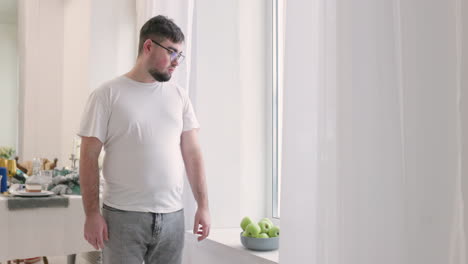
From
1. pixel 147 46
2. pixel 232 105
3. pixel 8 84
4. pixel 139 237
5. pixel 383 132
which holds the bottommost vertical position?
pixel 139 237

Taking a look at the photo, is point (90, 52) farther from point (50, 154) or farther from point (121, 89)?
point (121, 89)

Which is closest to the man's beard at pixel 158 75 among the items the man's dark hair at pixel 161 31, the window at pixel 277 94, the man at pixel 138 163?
the man at pixel 138 163

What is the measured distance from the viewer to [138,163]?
2.04 m

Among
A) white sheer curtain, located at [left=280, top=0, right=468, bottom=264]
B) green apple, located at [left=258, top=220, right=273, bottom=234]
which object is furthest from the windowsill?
white sheer curtain, located at [left=280, top=0, right=468, bottom=264]

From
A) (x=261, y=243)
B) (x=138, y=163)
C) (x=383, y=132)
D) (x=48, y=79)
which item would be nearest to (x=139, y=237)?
(x=138, y=163)

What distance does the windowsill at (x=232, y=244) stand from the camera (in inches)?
86.4

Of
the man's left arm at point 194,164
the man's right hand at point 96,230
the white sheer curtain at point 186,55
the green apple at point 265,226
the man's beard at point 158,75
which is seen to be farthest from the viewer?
the white sheer curtain at point 186,55

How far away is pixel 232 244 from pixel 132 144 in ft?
2.54

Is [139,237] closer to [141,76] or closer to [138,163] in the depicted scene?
[138,163]

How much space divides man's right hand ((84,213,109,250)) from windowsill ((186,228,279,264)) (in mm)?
647

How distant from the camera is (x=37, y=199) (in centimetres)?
291

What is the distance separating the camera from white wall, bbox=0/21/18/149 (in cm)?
850

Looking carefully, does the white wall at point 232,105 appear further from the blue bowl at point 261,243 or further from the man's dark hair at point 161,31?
the man's dark hair at point 161,31

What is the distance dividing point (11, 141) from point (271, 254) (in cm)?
736
